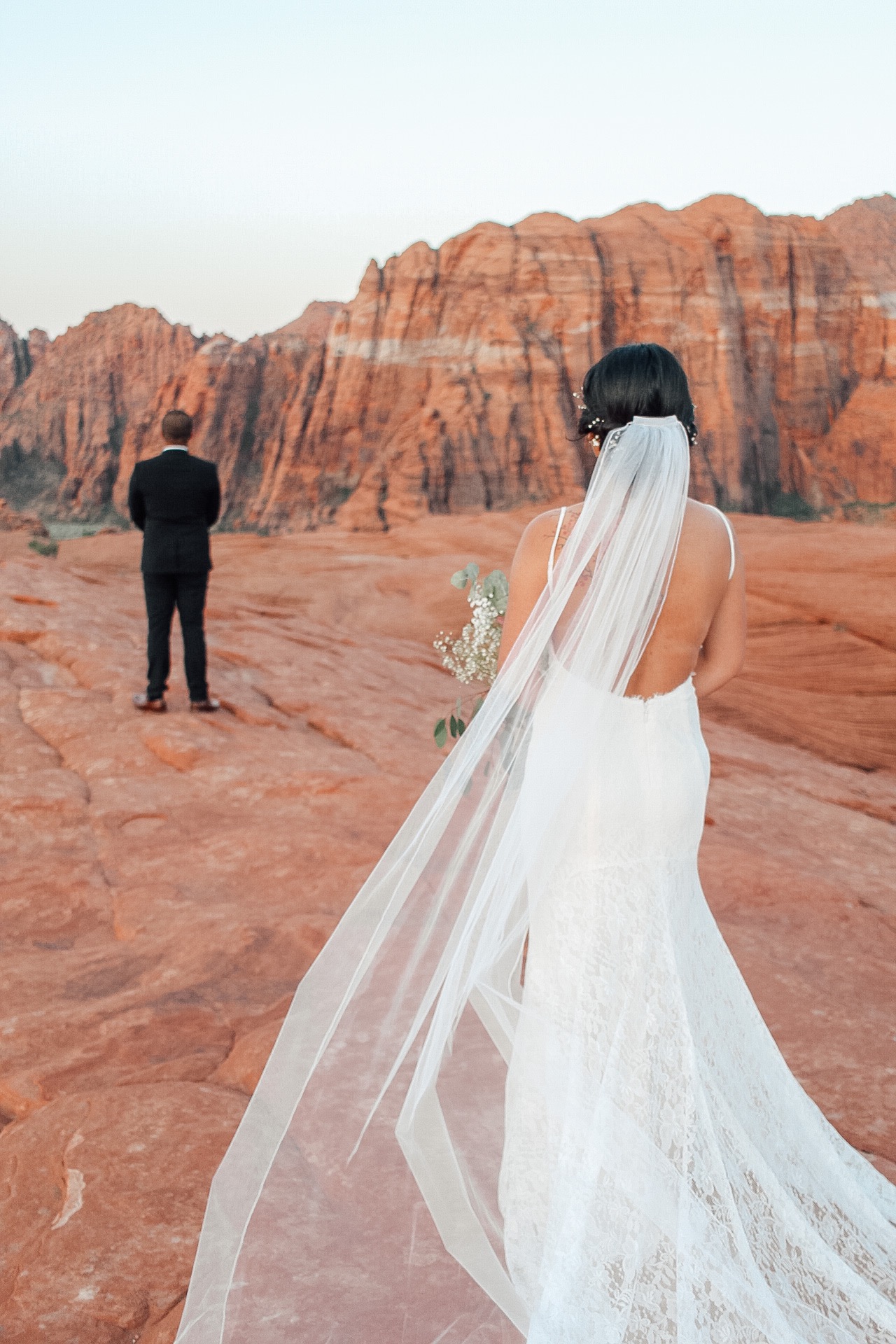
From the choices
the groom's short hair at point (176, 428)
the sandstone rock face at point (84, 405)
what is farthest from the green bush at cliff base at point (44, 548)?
the sandstone rock face at point (84, 405)

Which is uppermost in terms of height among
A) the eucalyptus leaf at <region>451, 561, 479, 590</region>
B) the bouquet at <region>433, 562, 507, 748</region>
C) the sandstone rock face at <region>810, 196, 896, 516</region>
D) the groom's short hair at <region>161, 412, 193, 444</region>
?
the sandstone rock face at <region>810, 196, 896, 516</region>

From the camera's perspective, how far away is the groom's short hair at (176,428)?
18.0 ft

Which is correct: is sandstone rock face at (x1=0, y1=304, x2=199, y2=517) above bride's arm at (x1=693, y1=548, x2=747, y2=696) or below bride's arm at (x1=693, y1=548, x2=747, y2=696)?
above

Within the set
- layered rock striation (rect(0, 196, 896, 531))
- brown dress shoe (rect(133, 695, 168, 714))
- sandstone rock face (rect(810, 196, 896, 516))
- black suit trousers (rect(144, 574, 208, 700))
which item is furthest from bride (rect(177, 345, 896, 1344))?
sandstone rock face (rect(810, 196, 896, 516))

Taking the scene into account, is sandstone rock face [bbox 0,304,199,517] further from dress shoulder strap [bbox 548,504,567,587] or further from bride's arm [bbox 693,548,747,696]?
dress shoulder strap [bbox 548,504,567,587]

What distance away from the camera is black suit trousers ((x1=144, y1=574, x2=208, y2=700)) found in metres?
5.92

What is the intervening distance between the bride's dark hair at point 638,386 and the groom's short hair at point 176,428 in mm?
3982

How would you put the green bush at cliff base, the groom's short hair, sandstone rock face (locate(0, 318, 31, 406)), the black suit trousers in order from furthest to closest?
1. sandstone rock face (locate(0, 318, 31, 406))
2. the green bush at cliff base
3. the black suit trousers
4. the groom's short hair

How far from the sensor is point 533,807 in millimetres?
1969

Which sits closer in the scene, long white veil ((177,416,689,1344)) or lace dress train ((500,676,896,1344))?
lace dress train ((500,676,896,1344))

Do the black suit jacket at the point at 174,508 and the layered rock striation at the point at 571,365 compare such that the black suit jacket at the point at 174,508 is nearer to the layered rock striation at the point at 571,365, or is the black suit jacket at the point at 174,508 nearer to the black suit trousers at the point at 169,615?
the black suit trousers at the point at 169,615

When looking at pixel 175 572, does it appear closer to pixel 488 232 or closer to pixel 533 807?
pixel 533 807

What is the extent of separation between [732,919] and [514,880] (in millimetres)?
2591

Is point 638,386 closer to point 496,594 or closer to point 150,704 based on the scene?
point 496,594
